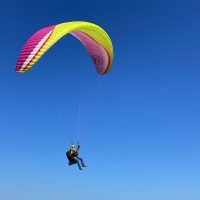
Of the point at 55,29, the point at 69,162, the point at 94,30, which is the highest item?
the point at 94,30

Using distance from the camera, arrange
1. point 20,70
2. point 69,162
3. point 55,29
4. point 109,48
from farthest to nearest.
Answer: point 109,48 < point 69,162 < point 55,29 < point 20,70

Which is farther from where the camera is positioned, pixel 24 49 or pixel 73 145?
pixel 73 145

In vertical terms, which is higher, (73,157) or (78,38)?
(78,38)

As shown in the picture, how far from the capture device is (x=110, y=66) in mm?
31891

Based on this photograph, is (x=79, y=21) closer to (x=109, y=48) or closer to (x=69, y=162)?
(x=109, y=48)

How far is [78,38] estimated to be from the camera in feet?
100

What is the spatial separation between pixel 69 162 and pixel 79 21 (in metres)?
7.84

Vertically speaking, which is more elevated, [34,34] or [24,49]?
[34,34]

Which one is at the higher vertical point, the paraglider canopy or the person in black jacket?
the paraglider canopy

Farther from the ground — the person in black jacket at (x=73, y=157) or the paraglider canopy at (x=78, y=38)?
the paraglider canopy at (x=78, y=38)

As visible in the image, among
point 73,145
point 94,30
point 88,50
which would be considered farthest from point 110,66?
point 73,145

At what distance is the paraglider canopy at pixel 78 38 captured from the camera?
23.5 metres

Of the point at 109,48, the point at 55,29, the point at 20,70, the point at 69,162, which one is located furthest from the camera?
the point at 109,48

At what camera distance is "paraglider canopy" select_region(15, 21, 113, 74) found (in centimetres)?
2352
